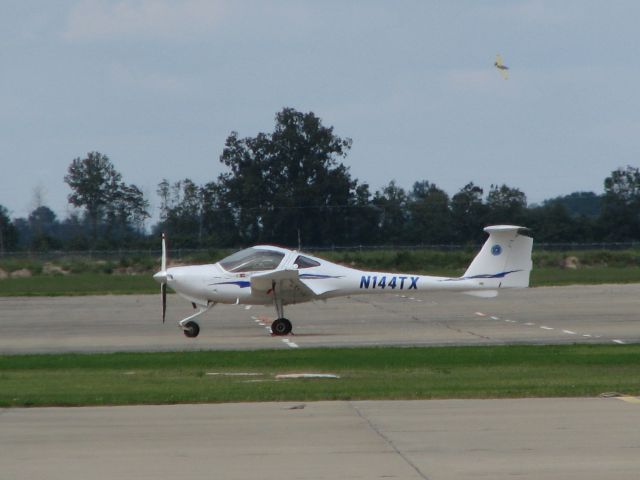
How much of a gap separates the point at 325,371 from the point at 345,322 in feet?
41.7

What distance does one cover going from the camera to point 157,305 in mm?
37750

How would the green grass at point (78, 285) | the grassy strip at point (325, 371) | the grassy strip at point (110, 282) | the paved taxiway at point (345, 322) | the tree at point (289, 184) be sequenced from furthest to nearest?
the tree at point (289, 184), the grassy strip at point (110, 282), the green grass at point (78, 285), the paved taxiway at point (345, 322), the grassy strip at point (325, 371)

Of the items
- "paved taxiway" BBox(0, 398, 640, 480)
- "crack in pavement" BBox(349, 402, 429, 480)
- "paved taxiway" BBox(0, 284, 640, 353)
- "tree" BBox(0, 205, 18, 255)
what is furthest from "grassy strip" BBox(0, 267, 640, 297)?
"crack in pavement" BBox(349, 402, 429, 480)

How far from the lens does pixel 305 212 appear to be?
260 ft

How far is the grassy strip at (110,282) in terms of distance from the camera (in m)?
49.4

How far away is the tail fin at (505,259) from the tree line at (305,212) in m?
49.4

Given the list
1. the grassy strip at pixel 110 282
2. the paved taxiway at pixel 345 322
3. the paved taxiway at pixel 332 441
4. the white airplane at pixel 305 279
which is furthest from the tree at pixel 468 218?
the paved taxiway at pixel 332 441

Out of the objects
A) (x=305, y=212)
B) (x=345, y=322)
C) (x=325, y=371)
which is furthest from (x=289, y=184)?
(x=325, y=371)

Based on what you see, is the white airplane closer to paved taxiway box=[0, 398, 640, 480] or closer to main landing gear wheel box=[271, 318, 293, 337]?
main landing gear wheel box=[271, 318, 293, 337]

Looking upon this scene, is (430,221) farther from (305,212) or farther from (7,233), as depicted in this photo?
(7,233)

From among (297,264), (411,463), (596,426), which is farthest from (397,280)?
Result: (411,463)

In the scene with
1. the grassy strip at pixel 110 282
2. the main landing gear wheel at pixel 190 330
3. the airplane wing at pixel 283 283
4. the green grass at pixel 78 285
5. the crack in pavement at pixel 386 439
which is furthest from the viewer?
the grassy strip at pixel 110 282

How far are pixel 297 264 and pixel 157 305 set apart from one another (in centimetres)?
1304

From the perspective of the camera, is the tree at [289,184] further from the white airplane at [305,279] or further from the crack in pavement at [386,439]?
the crack in pavement at [386,439]
